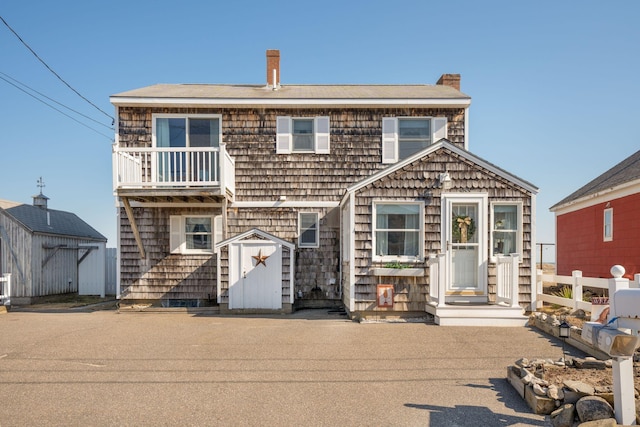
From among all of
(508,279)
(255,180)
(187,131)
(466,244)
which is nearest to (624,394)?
(508,279)

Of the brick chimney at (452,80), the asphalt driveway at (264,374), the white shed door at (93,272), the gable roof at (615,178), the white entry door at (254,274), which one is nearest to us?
the asphalt driveway at (264,374)

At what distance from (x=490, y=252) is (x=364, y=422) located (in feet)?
24.7

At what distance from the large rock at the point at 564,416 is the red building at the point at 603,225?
418 inches

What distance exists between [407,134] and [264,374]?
9.49 metres

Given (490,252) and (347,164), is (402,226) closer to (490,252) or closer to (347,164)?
(490,252)

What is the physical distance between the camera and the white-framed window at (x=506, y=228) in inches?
449

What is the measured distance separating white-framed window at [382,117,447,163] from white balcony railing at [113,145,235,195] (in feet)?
15.5

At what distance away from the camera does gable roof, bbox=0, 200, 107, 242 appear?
53.9ft

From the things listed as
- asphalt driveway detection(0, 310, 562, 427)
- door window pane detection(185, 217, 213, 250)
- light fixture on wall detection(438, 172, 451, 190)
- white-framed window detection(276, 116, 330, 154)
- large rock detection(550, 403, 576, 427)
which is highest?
white-framed window detection(276, 116, 330, 154)

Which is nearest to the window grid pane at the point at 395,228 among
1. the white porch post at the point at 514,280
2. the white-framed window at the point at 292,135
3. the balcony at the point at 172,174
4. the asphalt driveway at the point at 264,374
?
the asphalt driveway at the point at 264,374

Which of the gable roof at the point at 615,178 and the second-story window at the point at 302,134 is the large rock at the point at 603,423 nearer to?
the second-story window at the point at 302,134

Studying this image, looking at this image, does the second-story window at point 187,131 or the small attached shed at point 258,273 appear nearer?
the small attached shed at point 258,273

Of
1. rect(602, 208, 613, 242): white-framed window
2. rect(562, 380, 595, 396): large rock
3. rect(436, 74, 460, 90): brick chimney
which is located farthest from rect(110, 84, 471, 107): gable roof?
rect(562, 380, 595, 396): large rock

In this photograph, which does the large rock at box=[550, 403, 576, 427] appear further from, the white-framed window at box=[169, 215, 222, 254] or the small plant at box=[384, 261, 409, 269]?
the white-framed window at box=[169, 215, 222, 254]
